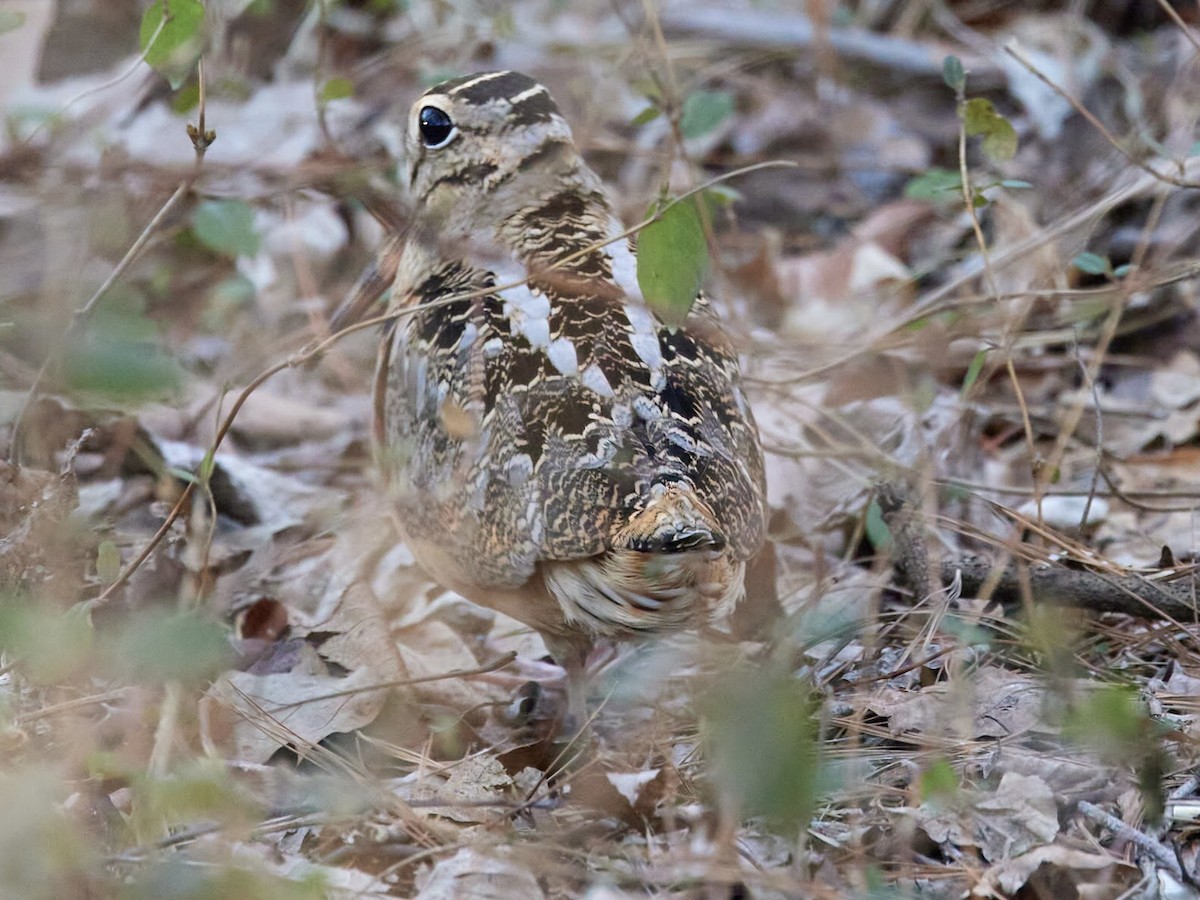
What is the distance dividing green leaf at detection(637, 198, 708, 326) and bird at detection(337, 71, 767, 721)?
141 mm

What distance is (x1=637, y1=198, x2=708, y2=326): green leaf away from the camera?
3.32 metres

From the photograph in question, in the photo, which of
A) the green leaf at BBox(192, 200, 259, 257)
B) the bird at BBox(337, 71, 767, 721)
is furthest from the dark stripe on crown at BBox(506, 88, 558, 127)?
the green leaf at BBox(192, 200, 259, 257)

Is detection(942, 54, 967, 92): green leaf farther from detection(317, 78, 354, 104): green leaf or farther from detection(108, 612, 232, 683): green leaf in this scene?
detection(108, 612, 232, 683): green leaf

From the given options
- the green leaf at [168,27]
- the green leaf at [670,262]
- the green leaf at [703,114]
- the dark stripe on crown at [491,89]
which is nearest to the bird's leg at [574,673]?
the green leaf at [670,262]

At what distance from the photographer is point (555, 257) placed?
4066mm

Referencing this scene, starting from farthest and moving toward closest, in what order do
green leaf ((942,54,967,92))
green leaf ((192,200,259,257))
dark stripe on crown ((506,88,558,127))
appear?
1. green leaf ((192,200,259,257))
2. green leaf ((942,54,967,92))
3. dark stripe on crown ((506,88,558,127))

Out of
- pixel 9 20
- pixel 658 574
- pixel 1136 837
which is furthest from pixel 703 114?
pixel 1136 837

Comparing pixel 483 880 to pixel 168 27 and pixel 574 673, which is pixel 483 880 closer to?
pixel 574 673

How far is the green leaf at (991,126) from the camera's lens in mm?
4477

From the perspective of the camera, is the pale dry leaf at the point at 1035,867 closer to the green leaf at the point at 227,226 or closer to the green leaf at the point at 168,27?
the green leaf at the point at 168,27

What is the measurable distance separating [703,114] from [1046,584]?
267cm

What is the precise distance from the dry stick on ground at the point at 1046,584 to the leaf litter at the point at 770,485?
2.4 inches

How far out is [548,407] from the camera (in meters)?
3.59

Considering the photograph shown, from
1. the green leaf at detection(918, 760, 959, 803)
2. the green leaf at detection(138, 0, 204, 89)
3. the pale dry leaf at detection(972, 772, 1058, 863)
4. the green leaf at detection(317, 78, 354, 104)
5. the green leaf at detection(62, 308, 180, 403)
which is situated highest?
the green leaf at detection(138, 0, 204, 89)
